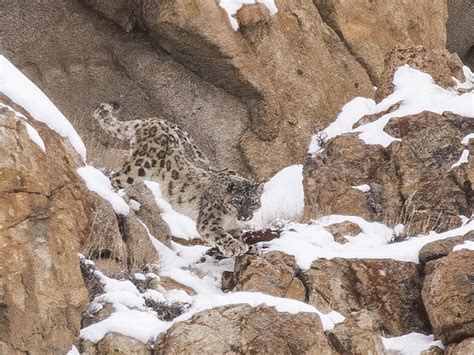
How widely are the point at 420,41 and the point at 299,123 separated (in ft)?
12.8

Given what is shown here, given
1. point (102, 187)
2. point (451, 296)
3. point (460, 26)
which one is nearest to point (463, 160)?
point (451, 296)

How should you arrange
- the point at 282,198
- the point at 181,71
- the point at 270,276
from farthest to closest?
the point at 181,71 < the point at 282,198 < the point at 270,276

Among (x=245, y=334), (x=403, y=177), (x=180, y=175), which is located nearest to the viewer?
(x=245, y=334)

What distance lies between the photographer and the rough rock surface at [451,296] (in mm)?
9953

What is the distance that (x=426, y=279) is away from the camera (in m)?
10.5

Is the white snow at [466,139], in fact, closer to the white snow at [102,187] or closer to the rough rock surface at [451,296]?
the rough rock surface at [451,296]

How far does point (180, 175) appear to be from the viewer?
1369 cm

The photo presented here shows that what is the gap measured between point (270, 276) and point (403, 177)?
3913 millimetres

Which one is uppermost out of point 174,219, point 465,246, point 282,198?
point 465,246

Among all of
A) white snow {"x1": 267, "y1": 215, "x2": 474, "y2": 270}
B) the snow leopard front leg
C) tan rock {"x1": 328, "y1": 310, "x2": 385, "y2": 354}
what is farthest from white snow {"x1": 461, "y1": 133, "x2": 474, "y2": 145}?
tan rock {"x1": 328, "y1": 310, "x2": 385, "y2": 354}

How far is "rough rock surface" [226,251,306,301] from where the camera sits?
34.3 feet

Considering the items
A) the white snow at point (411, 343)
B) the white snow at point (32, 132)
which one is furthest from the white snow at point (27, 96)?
the white snow at point (411, 343)

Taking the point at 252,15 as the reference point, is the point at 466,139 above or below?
below

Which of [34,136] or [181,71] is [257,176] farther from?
[34,136]
